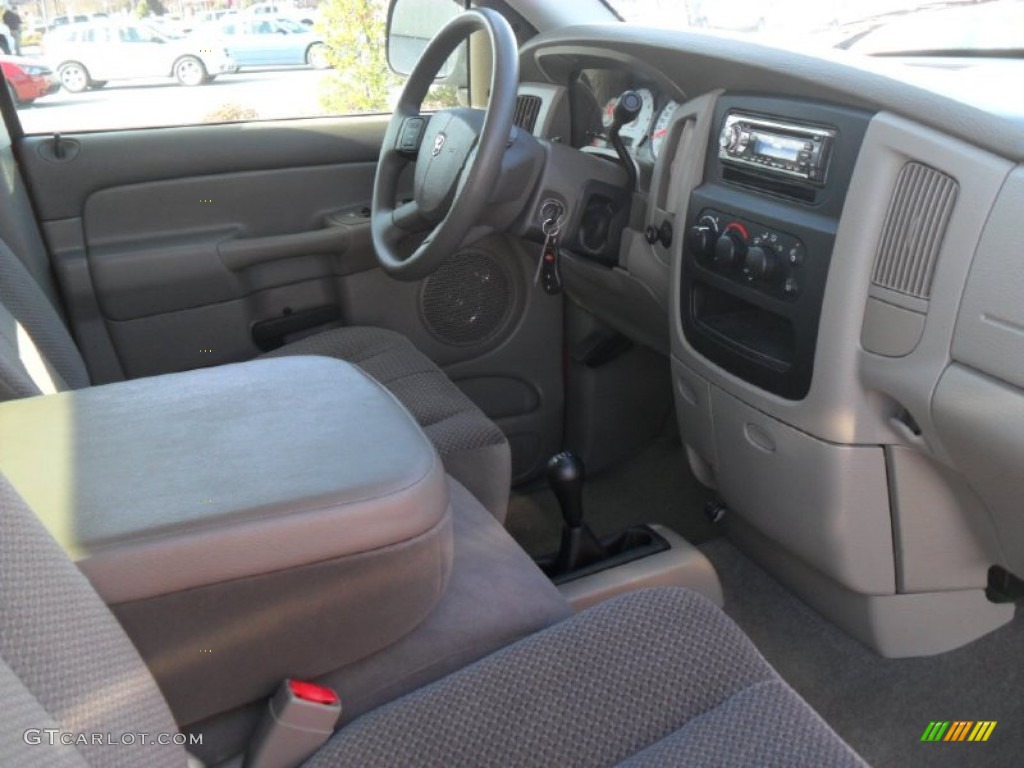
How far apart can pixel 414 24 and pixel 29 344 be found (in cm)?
123

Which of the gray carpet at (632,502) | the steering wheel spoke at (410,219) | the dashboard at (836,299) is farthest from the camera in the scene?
the gray carpet at (632,502)

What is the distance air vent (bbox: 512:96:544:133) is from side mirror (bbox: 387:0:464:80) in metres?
0.22

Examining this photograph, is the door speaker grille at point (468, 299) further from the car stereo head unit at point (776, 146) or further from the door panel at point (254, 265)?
the car stereo head unit at point (776, 146)

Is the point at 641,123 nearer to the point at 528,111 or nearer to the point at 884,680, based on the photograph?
the point at 528,111

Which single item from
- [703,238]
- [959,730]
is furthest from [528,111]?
[959,730]

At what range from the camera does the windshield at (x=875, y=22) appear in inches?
60.1

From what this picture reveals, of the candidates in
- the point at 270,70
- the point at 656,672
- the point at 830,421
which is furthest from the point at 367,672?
the point at 270,70

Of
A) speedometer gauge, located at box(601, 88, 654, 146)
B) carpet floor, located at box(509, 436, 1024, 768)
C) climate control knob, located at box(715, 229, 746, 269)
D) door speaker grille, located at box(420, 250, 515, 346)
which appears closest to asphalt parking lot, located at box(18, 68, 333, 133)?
door speaker grille, located at box(420, 250, 515, 346)

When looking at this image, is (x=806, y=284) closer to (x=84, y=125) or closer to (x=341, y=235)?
(x=341, y=235)

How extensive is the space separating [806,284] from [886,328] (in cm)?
13

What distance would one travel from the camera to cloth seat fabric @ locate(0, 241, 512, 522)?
1175mm

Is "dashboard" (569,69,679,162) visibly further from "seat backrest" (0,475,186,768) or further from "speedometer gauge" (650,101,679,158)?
"seat backrest" (0,475,186,768)

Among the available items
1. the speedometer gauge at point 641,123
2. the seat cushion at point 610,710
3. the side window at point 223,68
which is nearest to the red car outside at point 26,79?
the side window at point 223,68

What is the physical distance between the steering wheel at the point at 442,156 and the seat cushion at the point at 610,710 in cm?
80
